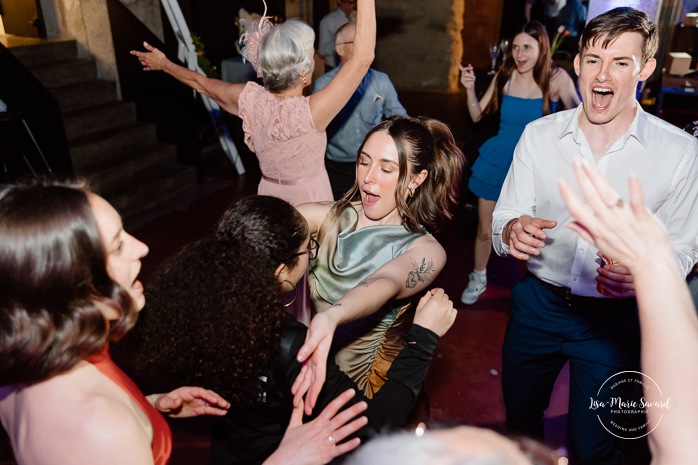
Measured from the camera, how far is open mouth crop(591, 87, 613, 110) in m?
1.83

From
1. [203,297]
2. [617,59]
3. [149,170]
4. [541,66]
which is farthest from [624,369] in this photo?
[149,170]

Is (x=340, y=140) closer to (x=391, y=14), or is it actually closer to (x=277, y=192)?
(x=277, y=192)

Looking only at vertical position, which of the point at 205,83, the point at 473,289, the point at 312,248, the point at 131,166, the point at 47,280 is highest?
the point at 205,83

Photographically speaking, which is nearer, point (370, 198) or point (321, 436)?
point (321, 436)

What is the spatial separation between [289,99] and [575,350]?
1620mm

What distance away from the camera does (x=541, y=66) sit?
3.45 metres

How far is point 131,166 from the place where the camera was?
5.54 meters

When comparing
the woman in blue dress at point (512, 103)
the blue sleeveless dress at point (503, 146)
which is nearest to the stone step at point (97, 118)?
the woman in blue dress at point (512, 103)

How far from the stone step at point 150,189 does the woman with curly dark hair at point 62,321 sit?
169 inches

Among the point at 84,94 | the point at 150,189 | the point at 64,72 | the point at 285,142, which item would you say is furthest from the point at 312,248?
the point at 64,72

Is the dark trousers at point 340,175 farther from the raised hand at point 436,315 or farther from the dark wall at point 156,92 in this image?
the dark wall at point 156,92

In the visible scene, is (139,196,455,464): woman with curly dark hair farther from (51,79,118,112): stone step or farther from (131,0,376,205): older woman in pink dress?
(51,79,118,112): stone step

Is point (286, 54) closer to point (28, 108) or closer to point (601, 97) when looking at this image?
point (601, 97)

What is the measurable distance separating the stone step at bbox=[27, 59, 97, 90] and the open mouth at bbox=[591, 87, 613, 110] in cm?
559
